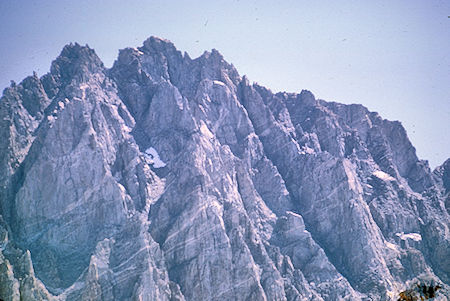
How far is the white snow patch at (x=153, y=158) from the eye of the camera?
381 ft

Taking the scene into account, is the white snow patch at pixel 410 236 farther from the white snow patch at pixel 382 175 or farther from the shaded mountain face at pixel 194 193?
the white snow patch at pixel 382 175

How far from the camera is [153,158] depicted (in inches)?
4648

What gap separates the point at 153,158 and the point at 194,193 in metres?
19.8

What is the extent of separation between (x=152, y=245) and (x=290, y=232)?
1472 inches

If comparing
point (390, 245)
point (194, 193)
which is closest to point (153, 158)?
point (194, 193)

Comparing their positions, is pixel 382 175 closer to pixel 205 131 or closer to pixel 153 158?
pixel 205 131

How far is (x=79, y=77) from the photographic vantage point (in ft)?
386

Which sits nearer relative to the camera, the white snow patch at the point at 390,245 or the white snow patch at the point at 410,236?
the white snow patch at the point at 390,245

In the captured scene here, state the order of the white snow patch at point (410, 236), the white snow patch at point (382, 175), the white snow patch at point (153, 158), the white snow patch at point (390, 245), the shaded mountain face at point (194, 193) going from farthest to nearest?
the white snow patch at point (382, 175), the white snow patch at point (410, 236), the white snow patch at point (390, 245), the white snow patch at point (153, 158), the shaded mountain face at point (194, 193)

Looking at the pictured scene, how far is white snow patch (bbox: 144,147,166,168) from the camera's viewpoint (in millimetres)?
116188

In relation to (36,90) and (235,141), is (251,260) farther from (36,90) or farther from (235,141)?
(36,90)

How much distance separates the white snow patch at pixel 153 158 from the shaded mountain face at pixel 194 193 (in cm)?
34

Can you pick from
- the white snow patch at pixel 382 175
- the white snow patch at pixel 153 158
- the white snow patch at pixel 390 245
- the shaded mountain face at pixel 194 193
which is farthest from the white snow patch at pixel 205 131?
the white snow patch at pixel 382 175

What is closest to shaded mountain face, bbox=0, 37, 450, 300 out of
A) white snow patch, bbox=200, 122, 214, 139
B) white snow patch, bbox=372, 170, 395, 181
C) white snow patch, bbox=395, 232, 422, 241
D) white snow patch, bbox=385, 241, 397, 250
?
white snow patch, bbox=395, 232, 422, 241
